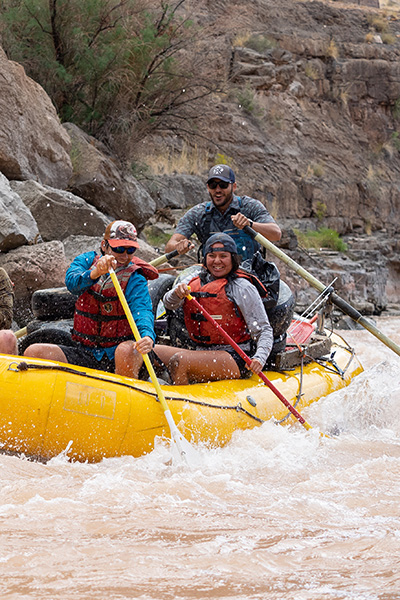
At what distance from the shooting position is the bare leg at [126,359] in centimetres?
414

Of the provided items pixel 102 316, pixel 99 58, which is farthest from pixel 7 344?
pixel 99 58

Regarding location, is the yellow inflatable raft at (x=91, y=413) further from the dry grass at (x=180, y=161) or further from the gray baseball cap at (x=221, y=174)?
the dry grass at (x=180, y=161)

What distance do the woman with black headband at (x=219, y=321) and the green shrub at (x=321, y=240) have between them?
1143 cm

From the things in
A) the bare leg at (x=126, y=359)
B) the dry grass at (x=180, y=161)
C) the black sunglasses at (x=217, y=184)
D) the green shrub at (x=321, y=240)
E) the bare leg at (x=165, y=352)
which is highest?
the black sunglasses at (x=217, y=184)

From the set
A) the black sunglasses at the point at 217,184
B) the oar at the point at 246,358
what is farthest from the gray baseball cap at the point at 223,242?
the black sunglasses at the point at 217,184

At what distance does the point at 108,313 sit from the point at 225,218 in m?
1.49

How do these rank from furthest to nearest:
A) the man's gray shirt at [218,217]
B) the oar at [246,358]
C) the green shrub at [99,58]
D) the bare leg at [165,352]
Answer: the green shrub at [99,58] → the man's gray shirt at [218,217] → the bare leg at [165,352] → the oar at [246,358]

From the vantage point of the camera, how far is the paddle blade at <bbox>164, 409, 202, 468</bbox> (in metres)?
3.87

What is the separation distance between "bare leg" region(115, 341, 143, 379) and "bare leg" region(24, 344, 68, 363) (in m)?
0.30

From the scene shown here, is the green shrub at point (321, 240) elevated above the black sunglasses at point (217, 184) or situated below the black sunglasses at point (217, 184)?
below

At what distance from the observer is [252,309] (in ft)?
15.1

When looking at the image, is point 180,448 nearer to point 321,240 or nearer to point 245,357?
point 245,357

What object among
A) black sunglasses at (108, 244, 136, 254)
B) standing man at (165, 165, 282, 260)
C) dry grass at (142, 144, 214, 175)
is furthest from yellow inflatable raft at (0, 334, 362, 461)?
dry grass at (142, 144, 214, 175)

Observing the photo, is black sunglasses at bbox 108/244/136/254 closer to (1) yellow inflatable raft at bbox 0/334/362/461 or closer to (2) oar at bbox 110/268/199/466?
(2) oar at bbox 110/268/199/466
